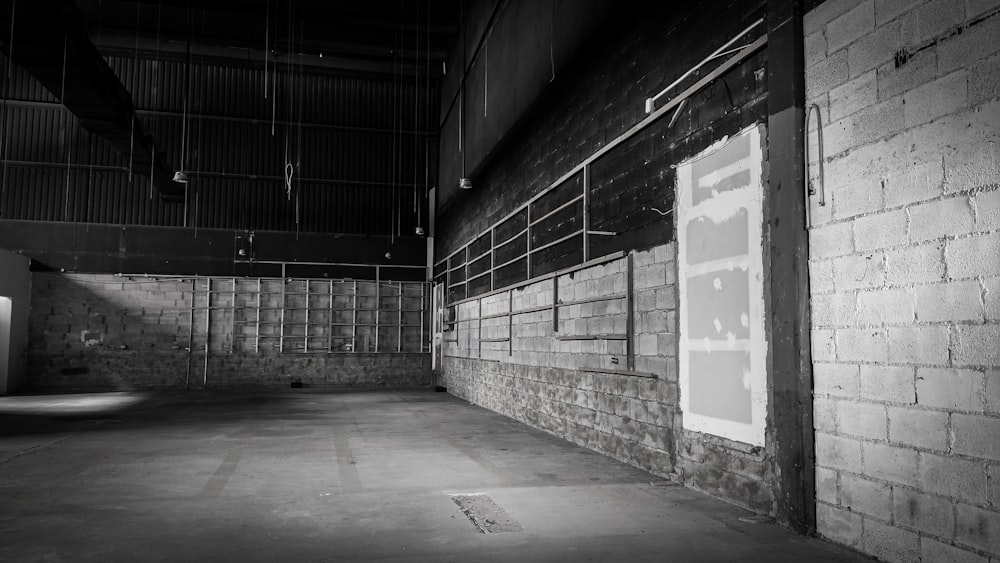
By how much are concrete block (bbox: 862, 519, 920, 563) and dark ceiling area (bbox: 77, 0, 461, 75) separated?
603 inches

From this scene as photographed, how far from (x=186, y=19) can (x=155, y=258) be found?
659 cm

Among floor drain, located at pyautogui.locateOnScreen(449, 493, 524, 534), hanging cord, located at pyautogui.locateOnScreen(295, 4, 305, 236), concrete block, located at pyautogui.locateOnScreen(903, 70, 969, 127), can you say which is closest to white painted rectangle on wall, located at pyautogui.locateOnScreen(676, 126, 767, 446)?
concrete block, located at pyautogui.locateOnScreen(903, 70, 969, 127)

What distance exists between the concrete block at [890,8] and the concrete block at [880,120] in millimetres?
489

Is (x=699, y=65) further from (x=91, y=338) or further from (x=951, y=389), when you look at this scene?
(x=91, y=338)

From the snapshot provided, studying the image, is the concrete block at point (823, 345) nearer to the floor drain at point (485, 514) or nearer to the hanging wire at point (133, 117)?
the floor drain at point (485, 514)

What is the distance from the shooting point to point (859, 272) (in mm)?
4148

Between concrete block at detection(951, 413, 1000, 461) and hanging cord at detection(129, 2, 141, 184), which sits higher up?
hanging cord at detection(129, 2, 141, 184)

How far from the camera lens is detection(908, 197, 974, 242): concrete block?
349 cm

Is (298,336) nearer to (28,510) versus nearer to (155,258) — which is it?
(155,258)

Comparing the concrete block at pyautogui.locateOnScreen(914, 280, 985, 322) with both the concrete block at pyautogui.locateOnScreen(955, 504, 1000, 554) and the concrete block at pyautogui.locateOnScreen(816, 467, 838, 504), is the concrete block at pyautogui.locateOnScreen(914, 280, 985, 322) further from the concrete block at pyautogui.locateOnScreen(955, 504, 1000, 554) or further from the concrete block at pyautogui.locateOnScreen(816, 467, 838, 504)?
the concrete block at pyautogui.locateOnScreen(816, 467, 838, 504)

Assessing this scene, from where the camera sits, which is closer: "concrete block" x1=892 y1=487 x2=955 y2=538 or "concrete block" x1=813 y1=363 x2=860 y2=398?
"concrete block" x1=892 y1=487 x2=955 y2=538

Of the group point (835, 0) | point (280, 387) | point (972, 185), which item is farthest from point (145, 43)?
point (972, 185)

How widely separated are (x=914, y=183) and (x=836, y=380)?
1.29 m

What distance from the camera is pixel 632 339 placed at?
7297 millimetres
